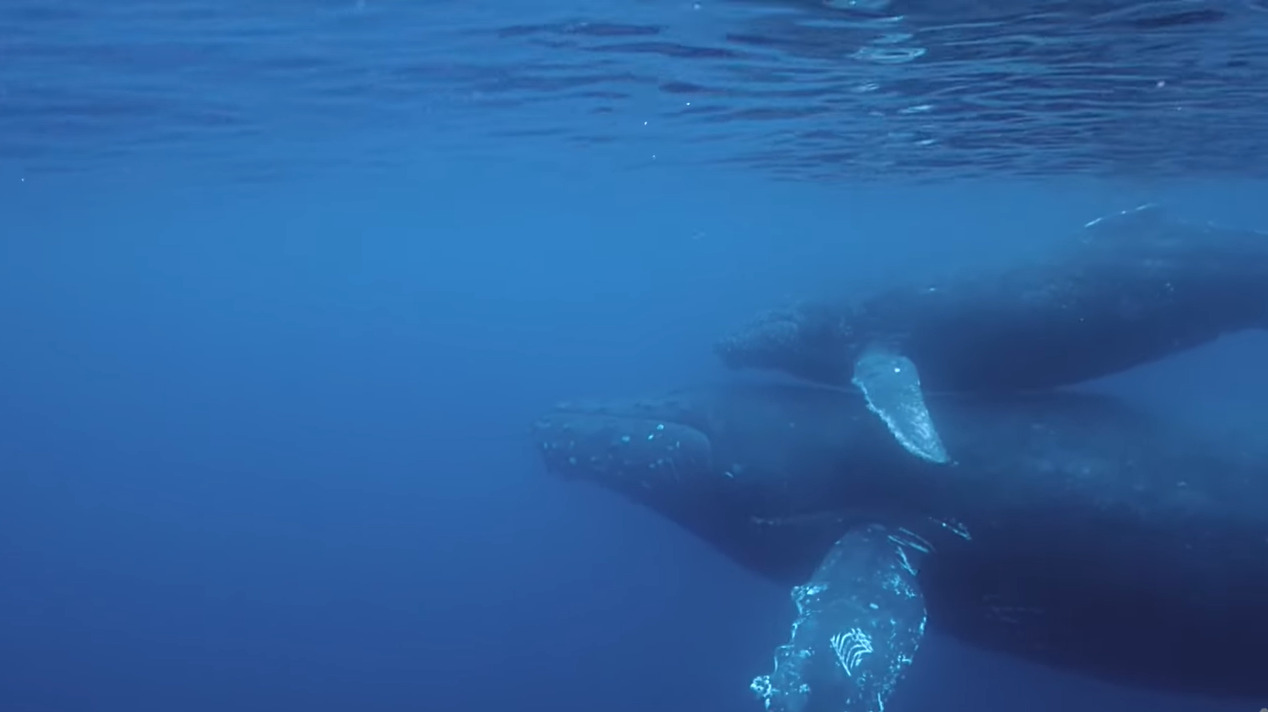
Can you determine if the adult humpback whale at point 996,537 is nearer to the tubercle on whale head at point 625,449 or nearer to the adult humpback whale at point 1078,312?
the tubercle on whale head at point 625,449

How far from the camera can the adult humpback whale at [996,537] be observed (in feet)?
32.0

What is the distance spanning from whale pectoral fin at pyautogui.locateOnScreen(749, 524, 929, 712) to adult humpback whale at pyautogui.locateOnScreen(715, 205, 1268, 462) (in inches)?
72.8

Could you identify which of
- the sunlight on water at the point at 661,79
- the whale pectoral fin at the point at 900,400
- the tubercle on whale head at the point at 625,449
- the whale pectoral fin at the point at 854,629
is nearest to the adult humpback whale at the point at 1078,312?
the whale pectoral fin at the point at 900,400

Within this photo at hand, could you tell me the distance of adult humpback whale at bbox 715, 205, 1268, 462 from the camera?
11.4 meters

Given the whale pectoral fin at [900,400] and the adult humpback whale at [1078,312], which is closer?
the whale pectoral fin at [900,400]

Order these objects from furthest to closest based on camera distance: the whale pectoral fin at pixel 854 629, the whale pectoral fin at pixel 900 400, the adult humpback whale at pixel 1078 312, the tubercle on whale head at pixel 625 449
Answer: the tubercle on whale head at pixel 625 449
the adult humpback whale at pixel 1078 312
the whale pectoral fin at pixel 900 400
the whale pectoral fin at pixel 854 629

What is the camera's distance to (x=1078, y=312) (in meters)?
11.3

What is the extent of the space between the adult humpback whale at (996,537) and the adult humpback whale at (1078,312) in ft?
1.61

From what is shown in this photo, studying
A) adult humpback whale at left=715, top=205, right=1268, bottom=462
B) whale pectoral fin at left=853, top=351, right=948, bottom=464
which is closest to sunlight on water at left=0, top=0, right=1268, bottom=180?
adult humpback whale at left=715, top=205, right=1268, bottom=462

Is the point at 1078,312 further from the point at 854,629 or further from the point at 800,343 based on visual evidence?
the point at 854,629

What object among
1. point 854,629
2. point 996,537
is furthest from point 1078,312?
point 854,629

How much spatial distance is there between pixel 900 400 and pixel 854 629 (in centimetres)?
243

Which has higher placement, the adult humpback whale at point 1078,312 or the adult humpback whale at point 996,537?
the adult humpback whale at point 1078,312

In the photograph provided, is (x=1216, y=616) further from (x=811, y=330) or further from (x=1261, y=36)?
(x=1261, y=36)
